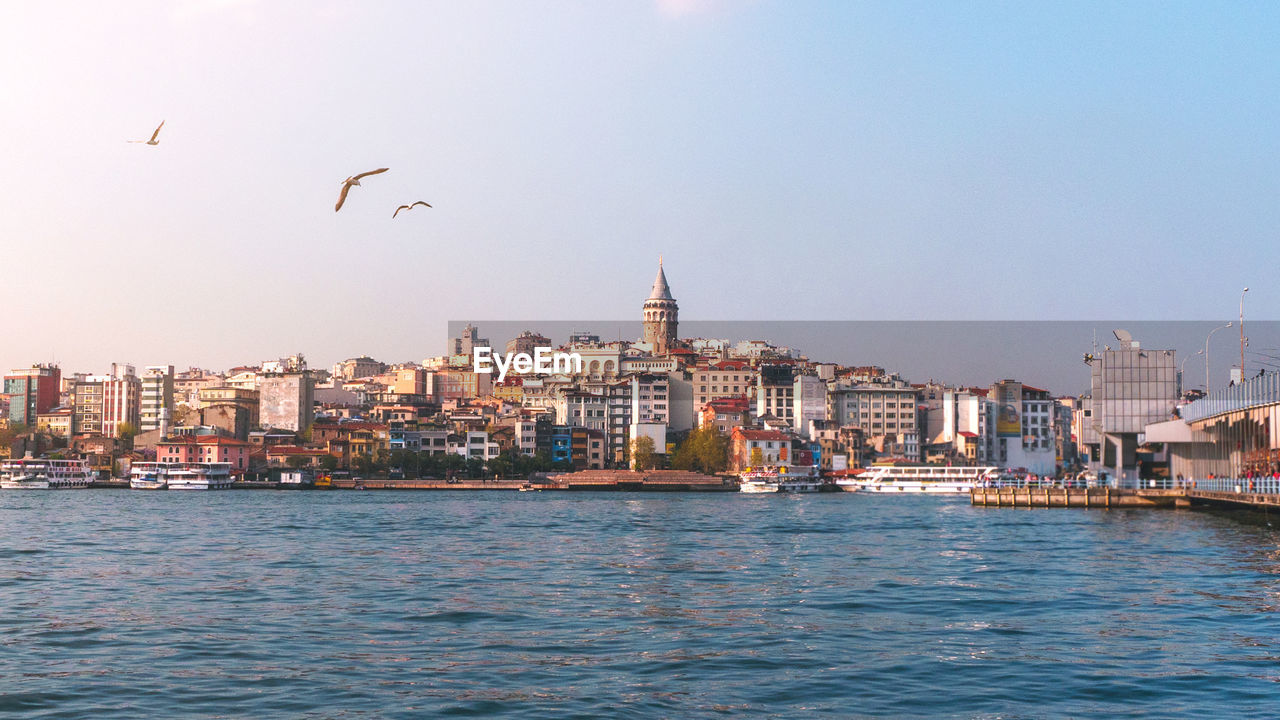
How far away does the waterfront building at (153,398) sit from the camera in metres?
135

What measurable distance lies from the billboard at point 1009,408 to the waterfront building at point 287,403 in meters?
66.6

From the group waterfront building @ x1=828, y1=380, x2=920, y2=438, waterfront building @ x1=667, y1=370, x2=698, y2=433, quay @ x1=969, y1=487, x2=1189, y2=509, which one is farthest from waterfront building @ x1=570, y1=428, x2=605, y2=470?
quay @ x1=969, y1=487, x2=1189, y2=509

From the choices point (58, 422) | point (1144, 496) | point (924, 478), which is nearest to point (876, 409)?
point (924, 478)

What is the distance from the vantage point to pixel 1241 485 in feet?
131

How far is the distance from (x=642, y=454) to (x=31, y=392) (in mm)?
77858

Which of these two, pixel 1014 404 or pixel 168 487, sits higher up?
pixel 1014 404

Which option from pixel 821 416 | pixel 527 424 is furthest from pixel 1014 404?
pixel 527 424

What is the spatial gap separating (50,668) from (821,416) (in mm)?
111256

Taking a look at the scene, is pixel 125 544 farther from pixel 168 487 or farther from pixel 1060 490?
pixel 168 487

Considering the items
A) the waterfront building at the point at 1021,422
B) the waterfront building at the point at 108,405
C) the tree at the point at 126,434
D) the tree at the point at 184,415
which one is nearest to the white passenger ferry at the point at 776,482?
the waterfront building at the point at 1021,422

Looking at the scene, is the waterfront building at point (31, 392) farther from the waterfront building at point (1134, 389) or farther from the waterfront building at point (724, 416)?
the waterfront building at point (1134, 389)

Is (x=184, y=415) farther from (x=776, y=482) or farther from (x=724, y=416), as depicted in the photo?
(x=776, y=482)

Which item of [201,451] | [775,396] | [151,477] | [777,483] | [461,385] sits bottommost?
[777,483]

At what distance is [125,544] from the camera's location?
31.7m
